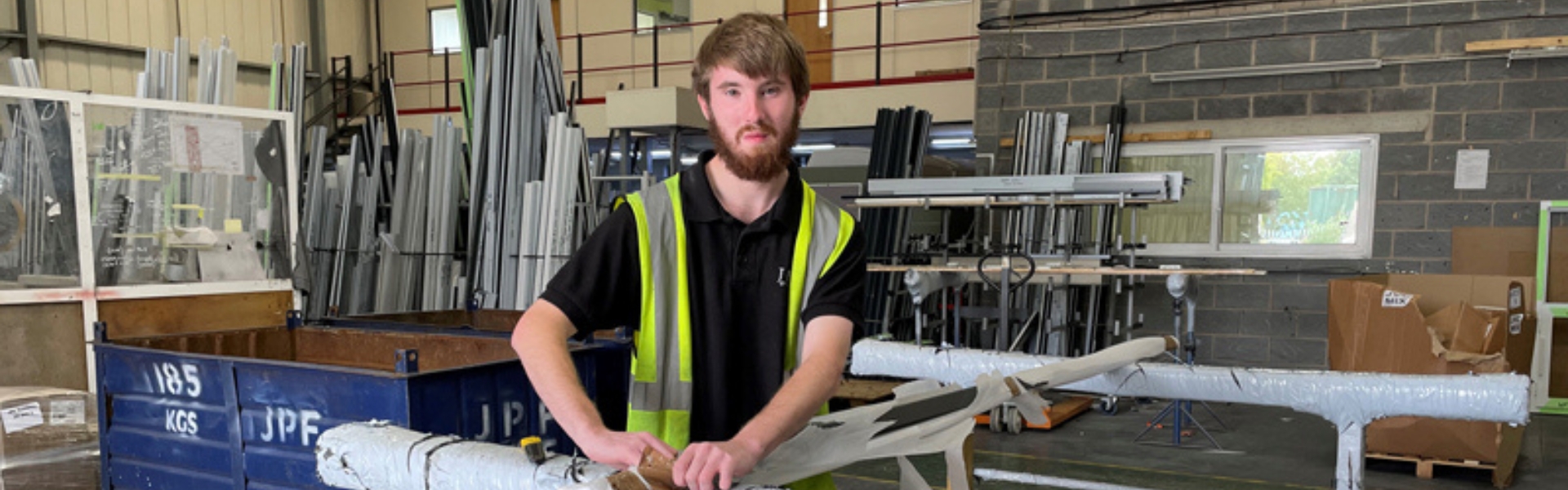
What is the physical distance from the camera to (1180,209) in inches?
273

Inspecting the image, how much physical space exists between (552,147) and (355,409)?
3394 millimetres

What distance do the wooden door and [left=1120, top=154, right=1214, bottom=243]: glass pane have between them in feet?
15.1

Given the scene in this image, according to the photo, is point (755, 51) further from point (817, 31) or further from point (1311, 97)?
point (817, 31)

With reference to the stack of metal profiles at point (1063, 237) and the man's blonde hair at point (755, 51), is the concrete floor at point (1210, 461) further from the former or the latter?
the man's blonde hair at point (755, 51)

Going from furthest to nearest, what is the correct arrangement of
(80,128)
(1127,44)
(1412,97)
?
1. (1127,44)
2. (1412,97)
3. (80,128)

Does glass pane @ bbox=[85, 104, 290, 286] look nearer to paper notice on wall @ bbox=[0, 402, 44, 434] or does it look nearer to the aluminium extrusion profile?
paper notice on wall @ bbox=[0, 402, 44, 434]

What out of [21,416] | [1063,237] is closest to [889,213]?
[1063,237]

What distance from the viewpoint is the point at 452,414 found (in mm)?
2314

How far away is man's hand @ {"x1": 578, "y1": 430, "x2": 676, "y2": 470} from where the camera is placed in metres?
1.06

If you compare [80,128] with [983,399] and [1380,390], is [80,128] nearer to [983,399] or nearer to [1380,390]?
[983,399]

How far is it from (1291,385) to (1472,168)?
195 inches

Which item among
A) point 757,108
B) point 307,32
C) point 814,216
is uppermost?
point 307,32

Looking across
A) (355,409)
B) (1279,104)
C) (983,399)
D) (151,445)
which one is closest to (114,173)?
(151,445)

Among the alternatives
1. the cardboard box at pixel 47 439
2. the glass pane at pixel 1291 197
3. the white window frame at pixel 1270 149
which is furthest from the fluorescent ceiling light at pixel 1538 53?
the cardboard box at pixel 47 439
